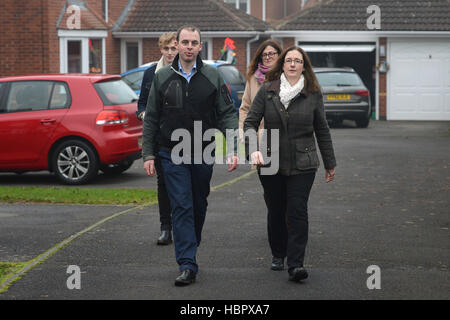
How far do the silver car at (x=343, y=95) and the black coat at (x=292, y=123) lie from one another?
61.3ft

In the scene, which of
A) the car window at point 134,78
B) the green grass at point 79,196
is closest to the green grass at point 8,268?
the green grass at point 79,196

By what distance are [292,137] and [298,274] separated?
108 centimetres

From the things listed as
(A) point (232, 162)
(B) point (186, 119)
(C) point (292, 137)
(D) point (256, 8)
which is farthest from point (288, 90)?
(D) point (256, 8)

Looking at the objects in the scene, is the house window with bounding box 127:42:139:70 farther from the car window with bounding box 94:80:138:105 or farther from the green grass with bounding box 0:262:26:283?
the green grass with bounding box 0:262:26:283

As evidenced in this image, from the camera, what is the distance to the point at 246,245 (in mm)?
8516

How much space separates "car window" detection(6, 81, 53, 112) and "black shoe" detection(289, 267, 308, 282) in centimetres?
766

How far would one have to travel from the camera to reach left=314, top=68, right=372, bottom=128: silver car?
25.9 meters

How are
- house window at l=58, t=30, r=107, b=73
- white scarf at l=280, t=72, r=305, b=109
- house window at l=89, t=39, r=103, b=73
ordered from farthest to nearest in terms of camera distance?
house window at l=89, t=39, r=103, b=73, house window at l=58, t=30, r=107, b=73, white scarf at l=280, t=72, r=305, b=109

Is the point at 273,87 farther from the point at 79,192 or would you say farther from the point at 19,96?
the point at 19,96

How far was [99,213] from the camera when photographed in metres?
10.7

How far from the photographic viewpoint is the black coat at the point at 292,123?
707cm

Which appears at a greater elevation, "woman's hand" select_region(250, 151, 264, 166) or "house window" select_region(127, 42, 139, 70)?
"house window" select_region(127, 42, 139, 70)

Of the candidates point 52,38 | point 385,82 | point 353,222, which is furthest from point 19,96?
point 385,82

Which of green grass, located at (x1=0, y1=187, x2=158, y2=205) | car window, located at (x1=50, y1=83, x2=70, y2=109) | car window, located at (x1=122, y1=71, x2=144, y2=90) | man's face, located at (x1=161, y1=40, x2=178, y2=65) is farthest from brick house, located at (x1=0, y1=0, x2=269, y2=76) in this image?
man's face, located at (x1=161, y1=40, x2=178, y2=65)
